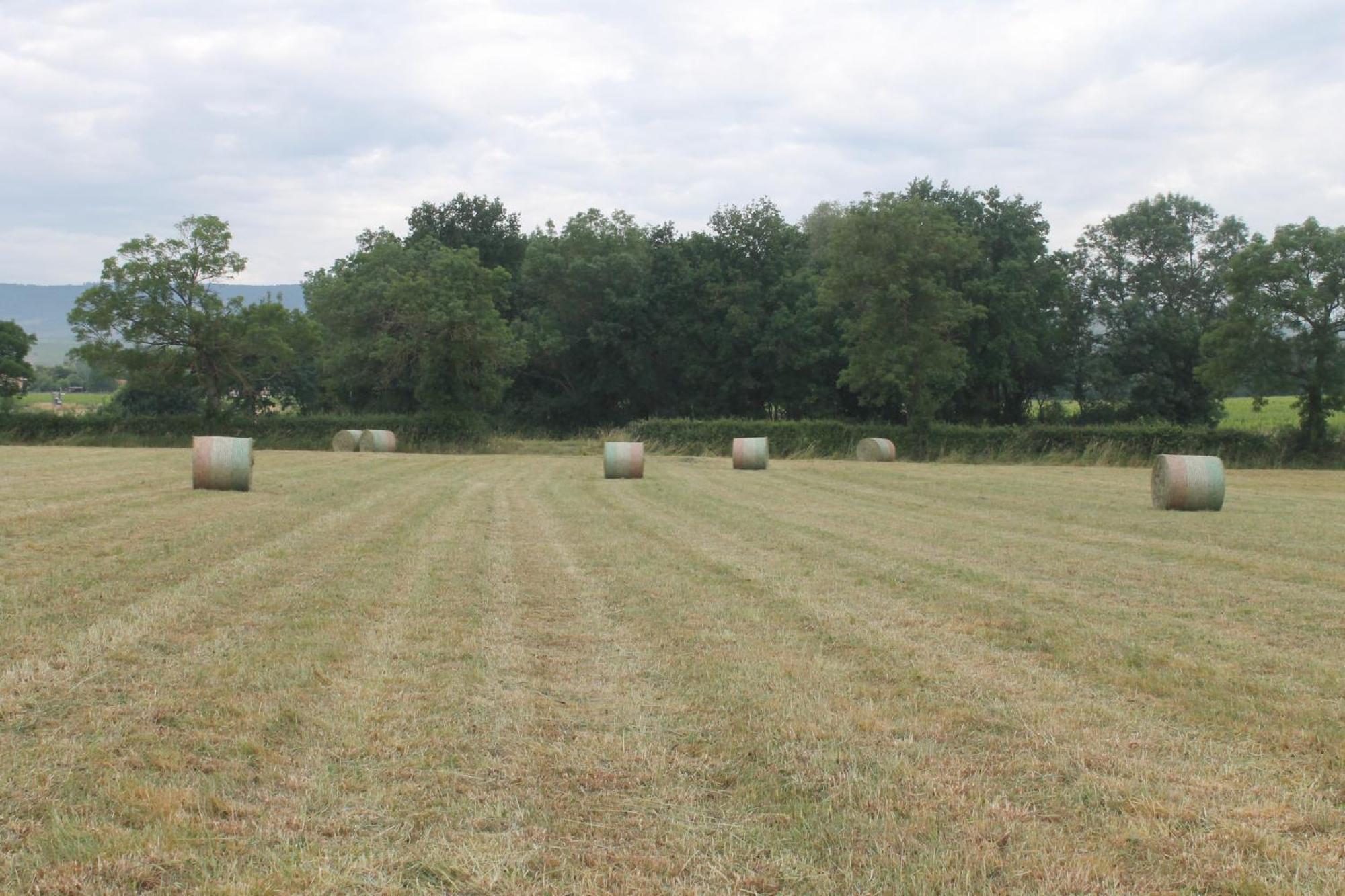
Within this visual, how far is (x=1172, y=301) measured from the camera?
185 feet

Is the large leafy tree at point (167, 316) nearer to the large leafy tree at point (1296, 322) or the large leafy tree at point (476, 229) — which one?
the large leafy tree at point (476, 229)

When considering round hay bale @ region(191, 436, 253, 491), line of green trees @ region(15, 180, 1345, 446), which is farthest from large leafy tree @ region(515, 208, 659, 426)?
round hay bale @ region(191, 436, 253, 491)

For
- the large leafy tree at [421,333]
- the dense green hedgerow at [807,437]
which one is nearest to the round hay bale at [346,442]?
the dense green hedgerow at [807,437]

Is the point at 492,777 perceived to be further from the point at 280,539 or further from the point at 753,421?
the point at 753,421

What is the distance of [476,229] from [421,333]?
21.4 meters

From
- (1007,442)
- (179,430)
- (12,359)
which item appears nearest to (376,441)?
(179,430)

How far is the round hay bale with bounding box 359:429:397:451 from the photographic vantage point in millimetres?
39375

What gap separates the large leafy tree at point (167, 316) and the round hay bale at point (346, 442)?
8701 millimetres

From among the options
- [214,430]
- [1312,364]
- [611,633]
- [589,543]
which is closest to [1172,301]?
[1312,364]

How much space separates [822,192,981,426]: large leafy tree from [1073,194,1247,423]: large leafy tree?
15.0 meters

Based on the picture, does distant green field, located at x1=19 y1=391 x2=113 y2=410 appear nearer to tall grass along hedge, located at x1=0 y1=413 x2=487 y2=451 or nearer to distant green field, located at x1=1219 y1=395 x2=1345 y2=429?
tall grass along hedge, located at x1=0 y1=413 x2=487 y2=451

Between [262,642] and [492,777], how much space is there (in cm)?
278

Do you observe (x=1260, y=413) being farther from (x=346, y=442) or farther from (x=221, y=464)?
(x=221, y=464)

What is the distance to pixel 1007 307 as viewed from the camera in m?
49.9
